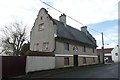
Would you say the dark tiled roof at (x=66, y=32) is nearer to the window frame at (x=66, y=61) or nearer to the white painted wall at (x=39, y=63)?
the window frame at (x=66, y=61)

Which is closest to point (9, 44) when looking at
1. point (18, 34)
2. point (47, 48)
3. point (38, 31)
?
point (18, 34)

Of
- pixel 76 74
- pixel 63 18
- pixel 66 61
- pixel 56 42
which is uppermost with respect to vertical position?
pixel 63 18

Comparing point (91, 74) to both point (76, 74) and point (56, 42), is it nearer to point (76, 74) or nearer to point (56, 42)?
point (76, 74)

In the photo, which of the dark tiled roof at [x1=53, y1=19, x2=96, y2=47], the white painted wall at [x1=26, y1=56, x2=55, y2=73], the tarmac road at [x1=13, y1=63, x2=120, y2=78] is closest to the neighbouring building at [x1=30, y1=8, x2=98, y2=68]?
the dark tiled roof at [x1=53, y1=19, x2=96, y2=47]

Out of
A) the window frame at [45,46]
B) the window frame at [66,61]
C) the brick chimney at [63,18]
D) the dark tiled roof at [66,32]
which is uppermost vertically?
the brick chimney at [63,18]

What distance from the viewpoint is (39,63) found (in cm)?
2108

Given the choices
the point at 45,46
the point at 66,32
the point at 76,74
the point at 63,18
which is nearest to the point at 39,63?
the point at 76,74

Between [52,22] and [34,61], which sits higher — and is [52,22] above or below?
above

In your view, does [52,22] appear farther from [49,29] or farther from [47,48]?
[47,48]

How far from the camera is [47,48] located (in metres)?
26.5

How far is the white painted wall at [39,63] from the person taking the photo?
19.5 m

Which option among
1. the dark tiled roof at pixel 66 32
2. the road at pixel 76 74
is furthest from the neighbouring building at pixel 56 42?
the road at pixel 76 74

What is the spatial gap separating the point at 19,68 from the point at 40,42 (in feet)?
33.9

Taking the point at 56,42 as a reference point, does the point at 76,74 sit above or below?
below
